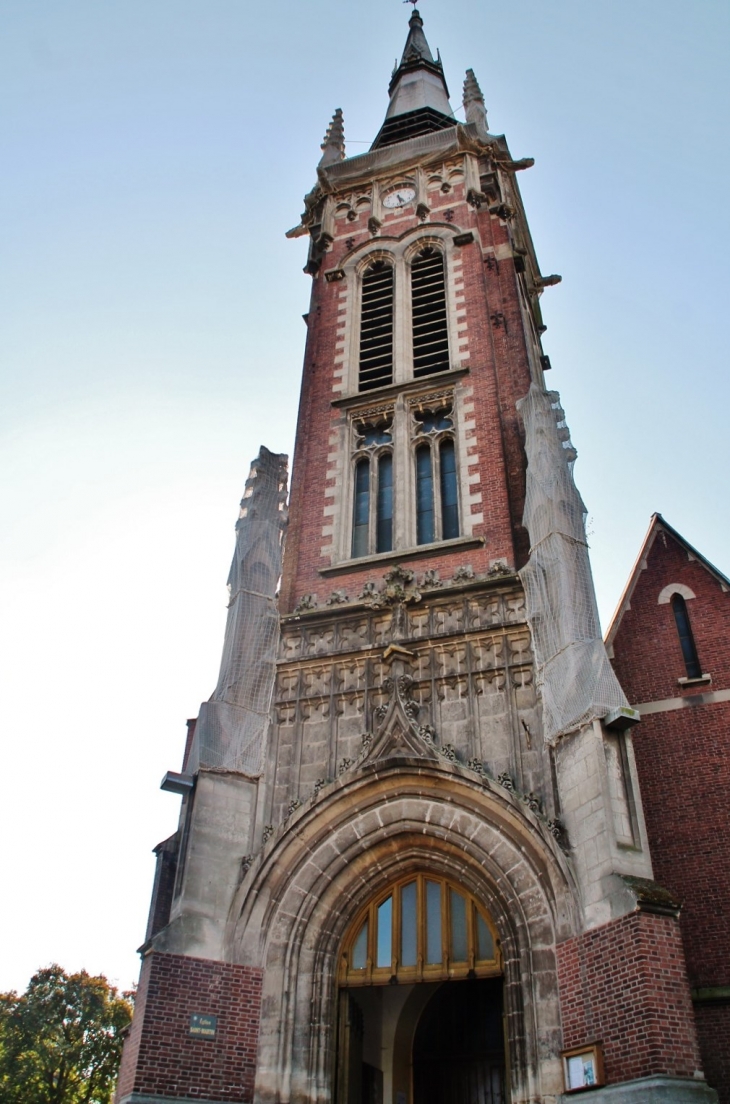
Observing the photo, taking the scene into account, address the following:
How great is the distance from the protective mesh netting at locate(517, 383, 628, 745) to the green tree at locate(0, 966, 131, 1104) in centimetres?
2751

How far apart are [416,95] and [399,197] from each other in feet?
39.1

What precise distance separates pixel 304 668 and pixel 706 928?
22.5 feet

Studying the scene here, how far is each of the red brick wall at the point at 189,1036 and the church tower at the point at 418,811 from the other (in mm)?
27

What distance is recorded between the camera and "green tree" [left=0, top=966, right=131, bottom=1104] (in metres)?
32.9

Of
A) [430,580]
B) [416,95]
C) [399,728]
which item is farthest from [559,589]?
[416,95]

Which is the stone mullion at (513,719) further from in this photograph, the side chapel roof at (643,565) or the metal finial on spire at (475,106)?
the metal finial on spire at (475,106)

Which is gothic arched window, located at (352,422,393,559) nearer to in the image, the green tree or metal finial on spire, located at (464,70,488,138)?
metal finial on spire, located at (464,70,488,138)

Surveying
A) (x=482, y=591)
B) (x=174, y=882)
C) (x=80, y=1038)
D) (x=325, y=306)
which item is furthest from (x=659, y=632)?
(x=80, y=1038)

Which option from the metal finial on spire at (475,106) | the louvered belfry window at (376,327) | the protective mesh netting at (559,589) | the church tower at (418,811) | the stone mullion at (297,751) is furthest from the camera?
the metal finial on spire at (475,106)

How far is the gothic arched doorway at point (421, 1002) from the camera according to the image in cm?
1251

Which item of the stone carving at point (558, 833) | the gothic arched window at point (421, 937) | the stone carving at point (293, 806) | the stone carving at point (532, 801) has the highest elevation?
the stone carving at point (293, 806)

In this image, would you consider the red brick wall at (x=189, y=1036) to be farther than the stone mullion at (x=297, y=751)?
No

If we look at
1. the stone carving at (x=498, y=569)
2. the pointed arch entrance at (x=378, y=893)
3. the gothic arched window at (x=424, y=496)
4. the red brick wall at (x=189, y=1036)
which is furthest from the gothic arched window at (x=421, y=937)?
the gothic arched window at (x=424, y=496)

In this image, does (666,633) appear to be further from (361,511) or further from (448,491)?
(361,511)
